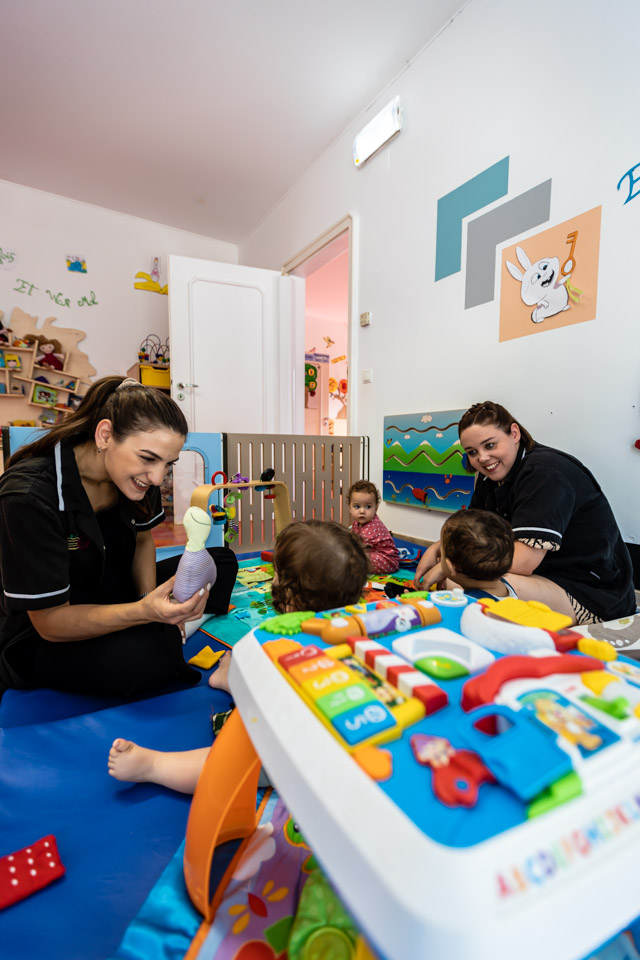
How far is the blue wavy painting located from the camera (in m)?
1.98

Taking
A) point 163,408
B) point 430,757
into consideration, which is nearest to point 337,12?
point 163,408

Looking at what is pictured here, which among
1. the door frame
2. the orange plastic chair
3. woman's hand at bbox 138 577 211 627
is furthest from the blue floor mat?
the door frame

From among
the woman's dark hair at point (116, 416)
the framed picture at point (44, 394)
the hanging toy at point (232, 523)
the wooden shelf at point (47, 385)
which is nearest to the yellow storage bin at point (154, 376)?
the wooden shelf at point (47, 385)

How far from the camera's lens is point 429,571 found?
1.51 meters

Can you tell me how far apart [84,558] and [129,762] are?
1.47 ft

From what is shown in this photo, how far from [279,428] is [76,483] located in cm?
263

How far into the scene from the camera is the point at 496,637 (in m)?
0.50

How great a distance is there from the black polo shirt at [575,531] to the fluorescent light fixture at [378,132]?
1.97 metres

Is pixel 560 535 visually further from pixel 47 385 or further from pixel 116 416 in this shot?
pixel 47 385

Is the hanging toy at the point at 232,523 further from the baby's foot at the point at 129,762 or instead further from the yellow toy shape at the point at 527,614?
the yellow toy shape at the point at 527,614

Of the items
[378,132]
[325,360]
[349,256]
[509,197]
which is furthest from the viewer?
[325,360]

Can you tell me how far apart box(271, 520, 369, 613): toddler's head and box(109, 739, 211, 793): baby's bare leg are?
→ 0.97ft

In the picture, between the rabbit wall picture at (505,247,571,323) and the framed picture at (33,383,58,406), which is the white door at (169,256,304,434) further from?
the rabbit wall picture at (505,247,571,323)

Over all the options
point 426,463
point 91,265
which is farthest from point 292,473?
point 91,265
